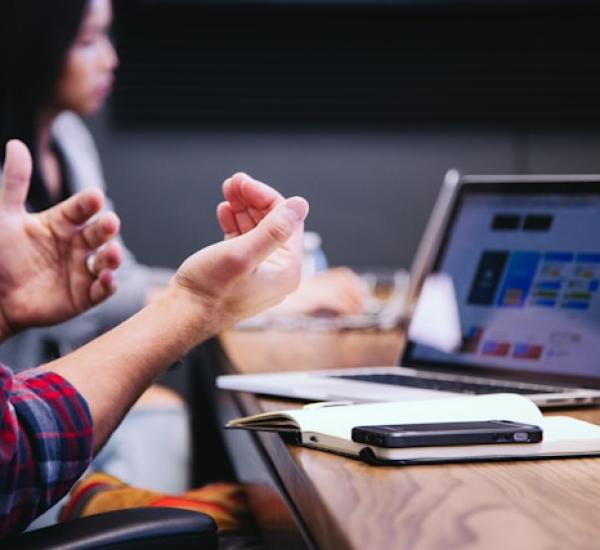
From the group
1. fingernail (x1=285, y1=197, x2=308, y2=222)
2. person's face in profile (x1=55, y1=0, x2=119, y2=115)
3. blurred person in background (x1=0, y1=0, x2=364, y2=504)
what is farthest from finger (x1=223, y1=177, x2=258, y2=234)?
person's face in profile (x1=55, y1=0, x2=119, y2=115)

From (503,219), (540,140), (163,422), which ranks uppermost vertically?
(540,140)

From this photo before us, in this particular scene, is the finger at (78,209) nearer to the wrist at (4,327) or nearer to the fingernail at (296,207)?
the wrist at (4,327)

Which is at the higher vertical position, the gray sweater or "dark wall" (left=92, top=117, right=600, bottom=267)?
"dark wall" (left=92, top=117, right=600, bottom=267)

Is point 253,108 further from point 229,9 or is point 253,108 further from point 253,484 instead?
point 253,484

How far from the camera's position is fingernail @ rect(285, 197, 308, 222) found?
1.06 m

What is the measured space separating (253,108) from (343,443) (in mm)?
3081

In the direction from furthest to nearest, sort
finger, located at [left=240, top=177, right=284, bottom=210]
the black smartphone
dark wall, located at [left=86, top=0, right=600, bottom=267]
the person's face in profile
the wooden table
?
dark wall, located at [left=86, top=0, right=600, bottom=267], the person's face in profile, finger, located at [left=240, top=177, right=284, bottom=210], the black smartphone, the wooden table

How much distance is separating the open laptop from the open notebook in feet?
0.65

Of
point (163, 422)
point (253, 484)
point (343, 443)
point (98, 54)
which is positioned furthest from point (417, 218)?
point (343, 443)

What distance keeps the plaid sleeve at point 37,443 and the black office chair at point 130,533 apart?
54 mm

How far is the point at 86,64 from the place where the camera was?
106 inches

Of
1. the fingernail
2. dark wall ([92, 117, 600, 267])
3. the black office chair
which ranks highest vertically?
dark wall ([92, 117, 600, 267])

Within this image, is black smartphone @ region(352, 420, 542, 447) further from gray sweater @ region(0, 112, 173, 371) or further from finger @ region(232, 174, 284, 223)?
gray sweater @ region(0, 112, 173, 371)

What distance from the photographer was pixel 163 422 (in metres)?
2.34
